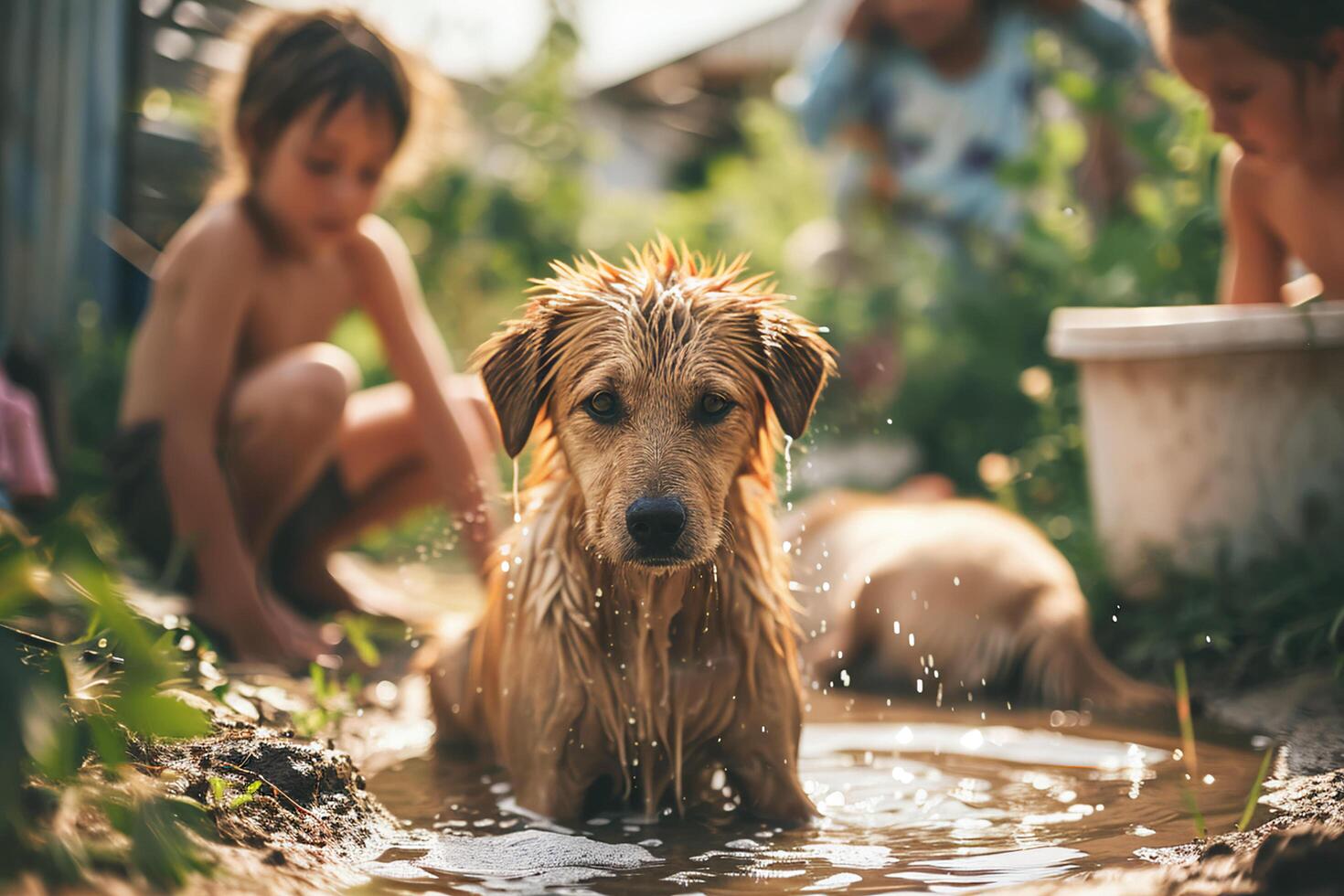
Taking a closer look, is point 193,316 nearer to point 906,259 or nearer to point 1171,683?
point 1171,683

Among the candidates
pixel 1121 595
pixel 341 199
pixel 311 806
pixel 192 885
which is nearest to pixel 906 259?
pixel 1121 595

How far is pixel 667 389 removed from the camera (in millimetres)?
2846

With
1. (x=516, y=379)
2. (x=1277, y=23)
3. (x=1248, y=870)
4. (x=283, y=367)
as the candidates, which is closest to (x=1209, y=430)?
(x=1277, y=23)

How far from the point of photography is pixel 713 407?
2.89 meters

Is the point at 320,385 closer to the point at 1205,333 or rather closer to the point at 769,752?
the point at 769,752

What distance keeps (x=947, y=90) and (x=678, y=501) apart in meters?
6.37

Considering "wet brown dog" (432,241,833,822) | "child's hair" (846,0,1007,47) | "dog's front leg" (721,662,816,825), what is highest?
"child's hair" (846,0,1007,47)

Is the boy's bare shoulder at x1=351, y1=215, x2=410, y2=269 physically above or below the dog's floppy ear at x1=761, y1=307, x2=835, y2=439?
above

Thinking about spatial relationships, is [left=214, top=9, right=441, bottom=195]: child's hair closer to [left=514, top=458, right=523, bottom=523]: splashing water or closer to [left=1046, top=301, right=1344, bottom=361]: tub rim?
[left=514, top=458, right=523, bottom=523]: splashing water

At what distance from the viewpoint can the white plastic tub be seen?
399 centimetres

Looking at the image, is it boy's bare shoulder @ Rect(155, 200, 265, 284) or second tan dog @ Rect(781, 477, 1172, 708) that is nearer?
second tan dog @ Rect(781, 477, 1172, 708)

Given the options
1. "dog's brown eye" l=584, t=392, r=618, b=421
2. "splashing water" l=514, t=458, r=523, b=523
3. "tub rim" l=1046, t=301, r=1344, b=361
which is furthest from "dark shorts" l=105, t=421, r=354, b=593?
"tub rim" l=1046, t=301, r=1344, b=361

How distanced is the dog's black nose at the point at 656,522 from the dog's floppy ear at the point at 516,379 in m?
0.43

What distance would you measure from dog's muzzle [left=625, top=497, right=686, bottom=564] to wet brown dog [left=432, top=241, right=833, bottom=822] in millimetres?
47
